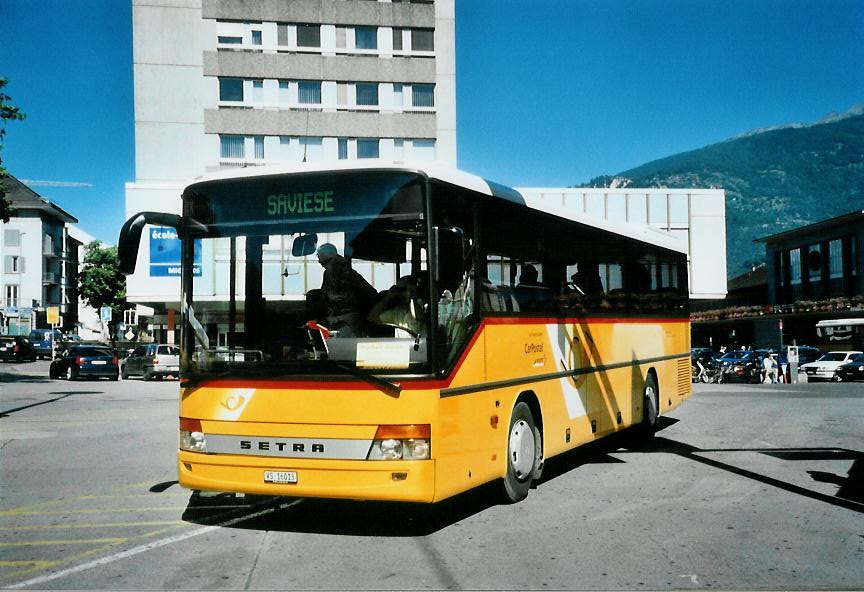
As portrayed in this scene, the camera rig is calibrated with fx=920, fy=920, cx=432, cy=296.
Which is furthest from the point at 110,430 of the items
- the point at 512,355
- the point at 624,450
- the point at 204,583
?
the point at 204,583

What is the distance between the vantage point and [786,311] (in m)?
64.0

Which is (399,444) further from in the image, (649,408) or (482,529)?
(649,408)

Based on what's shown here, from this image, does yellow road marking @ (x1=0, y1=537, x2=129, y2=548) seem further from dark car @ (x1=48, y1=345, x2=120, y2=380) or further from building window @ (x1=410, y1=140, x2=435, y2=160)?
building window @ (x1=410, y1=140, x2=435, y2=160)

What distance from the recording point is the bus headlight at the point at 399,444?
6.99m

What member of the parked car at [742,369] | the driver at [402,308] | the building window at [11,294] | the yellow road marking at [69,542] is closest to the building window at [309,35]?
the parked car at [742,369]

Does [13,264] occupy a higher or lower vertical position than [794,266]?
higher

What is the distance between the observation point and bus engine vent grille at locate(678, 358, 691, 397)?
640 inches

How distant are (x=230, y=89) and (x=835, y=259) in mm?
48599

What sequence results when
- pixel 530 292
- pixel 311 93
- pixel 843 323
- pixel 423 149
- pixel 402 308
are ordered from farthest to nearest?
1. pixel 843 323
2. pixel 423 149
3. pixel 311 93
4. pixel 530 292
5. pixel 402 308

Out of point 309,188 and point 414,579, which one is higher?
point 309,188

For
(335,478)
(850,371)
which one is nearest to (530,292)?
(335,478)

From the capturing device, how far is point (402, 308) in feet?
24.4

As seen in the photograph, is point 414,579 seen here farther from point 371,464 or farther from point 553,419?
Answer: point 553,419

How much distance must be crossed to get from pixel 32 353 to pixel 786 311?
52.8 meters
